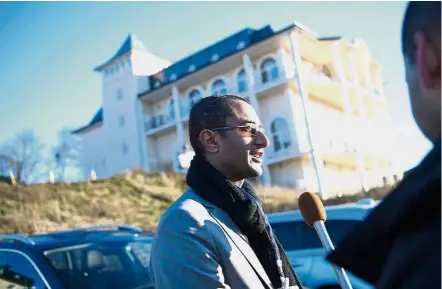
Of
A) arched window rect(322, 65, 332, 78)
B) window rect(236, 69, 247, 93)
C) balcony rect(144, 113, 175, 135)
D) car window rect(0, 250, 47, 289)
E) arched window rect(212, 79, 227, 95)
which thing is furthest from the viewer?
balcony rect(144, 113, 175, 135)

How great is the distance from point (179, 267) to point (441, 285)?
1.20 m

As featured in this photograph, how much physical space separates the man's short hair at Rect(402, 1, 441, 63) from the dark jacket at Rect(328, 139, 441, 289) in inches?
7.4

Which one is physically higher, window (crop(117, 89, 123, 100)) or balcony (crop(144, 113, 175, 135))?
window (crop(117, 89, 123, 100))

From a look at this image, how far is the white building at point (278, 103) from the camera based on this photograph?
28766 millimetres

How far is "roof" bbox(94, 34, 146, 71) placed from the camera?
37.4 metres

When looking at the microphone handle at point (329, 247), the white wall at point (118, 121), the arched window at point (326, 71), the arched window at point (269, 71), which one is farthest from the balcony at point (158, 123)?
the microphone handle at point (329, 247)

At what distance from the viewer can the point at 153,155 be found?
117 ft

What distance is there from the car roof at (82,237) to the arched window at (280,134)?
24.7 metres

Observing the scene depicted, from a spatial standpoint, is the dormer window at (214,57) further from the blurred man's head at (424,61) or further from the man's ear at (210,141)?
the blurred man's head at (424,61)

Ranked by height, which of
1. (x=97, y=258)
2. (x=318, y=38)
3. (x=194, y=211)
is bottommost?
(x=97, y=258)

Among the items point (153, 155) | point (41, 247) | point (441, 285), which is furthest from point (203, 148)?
point (153, 155)

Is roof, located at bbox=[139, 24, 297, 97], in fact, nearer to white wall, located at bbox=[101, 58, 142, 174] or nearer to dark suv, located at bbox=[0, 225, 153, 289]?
white wall, located at bbox=[101, 58, 142, 174]

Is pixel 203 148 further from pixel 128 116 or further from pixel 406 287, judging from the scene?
pixel 128 116

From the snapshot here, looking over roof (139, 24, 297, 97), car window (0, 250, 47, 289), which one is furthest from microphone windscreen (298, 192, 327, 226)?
roof (139, 24, 297, 97)
